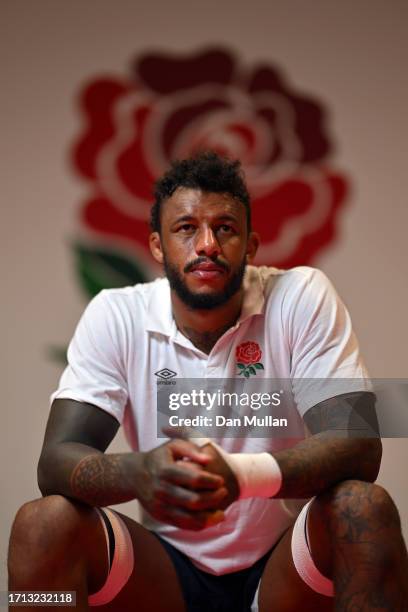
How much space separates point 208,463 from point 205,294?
0.43 meters

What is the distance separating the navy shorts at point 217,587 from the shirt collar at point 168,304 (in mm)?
433

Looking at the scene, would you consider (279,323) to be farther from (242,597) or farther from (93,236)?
(93,236)

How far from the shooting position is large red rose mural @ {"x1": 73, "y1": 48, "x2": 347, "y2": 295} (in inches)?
93.6

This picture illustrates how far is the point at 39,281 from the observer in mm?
2348

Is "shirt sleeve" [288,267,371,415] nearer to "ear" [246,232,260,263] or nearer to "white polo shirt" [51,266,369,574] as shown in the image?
"white polo shirt" [51,266,369,574]

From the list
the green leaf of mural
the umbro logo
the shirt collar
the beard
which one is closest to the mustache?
the beard

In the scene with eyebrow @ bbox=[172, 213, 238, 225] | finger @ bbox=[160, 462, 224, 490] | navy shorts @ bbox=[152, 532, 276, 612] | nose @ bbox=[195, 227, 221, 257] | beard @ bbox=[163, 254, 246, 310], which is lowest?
navy shorts @ bbox=[152, 532, 276, 612]

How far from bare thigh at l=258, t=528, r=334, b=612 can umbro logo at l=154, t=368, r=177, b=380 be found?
364 millimetres

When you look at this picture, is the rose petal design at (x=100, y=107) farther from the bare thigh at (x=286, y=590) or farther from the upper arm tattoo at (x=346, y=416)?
the bare thigh at (x=286, y=590)

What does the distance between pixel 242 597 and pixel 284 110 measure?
1464 millimetres

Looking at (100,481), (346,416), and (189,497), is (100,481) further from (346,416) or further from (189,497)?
(346,416)

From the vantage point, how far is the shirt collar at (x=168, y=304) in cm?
157

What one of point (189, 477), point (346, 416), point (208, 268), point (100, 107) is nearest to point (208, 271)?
point (208, 268)

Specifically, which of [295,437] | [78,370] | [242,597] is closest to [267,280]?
[295,437]
